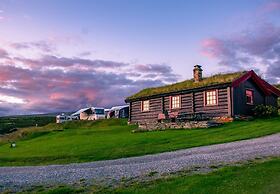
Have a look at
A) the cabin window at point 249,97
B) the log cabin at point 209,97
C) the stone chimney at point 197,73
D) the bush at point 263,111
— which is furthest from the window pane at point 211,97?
the bush at point 263,111

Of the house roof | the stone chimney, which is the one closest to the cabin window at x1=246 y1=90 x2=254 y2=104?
the house roof

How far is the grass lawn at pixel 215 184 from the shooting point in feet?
36.0

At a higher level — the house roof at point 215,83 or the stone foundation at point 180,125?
the house roof at point 215,83

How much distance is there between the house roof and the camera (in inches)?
1529

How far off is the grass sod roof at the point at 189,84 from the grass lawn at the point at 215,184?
25526 mm

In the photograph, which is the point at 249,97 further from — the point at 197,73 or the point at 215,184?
the point at 215,184

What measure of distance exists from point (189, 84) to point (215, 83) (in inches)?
201

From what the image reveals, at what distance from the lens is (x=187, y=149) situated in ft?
77.0

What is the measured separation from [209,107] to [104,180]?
27616mm

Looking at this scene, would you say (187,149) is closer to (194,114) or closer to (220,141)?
(220,141)

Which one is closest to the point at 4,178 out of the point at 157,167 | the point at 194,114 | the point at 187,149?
the point at 157,167

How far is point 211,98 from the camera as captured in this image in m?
40.2

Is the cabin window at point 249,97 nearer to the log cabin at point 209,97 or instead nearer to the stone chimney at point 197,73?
the log cabin at point 209,97

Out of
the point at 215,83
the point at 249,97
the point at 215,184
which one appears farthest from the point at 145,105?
the point at 215,184
